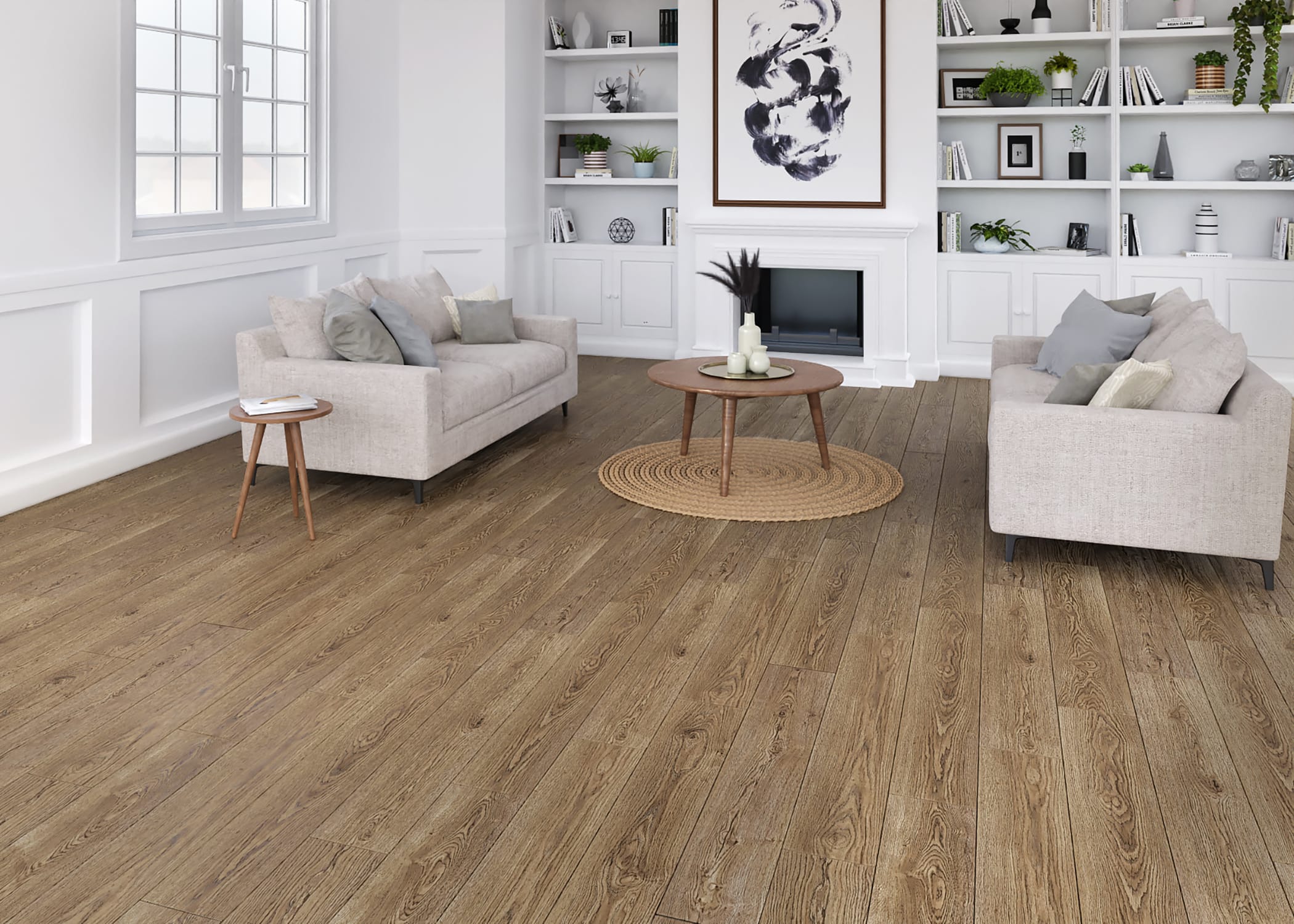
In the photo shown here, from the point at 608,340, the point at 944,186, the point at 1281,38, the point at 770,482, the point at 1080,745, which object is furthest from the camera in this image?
the point at 608,340

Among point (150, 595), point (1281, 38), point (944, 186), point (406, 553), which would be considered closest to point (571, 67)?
point (944, 186)

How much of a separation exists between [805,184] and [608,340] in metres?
1.88

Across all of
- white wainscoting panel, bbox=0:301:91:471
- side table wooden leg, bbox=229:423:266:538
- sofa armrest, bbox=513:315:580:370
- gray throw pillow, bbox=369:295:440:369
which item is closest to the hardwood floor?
side table wooden leg, bbox=229:423:266:538

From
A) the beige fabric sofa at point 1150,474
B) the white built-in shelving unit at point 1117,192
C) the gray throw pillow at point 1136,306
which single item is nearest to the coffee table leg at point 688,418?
the beige fabric sofa at point 1150,474

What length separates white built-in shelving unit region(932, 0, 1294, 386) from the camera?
22.1ft

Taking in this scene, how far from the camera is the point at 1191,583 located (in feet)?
12.2

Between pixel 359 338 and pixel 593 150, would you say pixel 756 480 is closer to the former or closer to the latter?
pixel 359 338

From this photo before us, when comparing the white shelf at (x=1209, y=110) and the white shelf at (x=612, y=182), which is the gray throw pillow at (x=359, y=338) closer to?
the white shelf at (x=612, y=182)

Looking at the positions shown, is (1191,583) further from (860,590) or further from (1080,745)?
(1080,745)

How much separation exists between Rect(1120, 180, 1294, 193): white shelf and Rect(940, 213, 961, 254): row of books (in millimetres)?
993

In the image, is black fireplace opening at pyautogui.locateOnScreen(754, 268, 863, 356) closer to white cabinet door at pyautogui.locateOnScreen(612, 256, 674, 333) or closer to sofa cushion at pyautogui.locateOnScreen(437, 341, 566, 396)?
white cabinet door at pyautogui.locateOnScreen(612, 256, 674, 333)

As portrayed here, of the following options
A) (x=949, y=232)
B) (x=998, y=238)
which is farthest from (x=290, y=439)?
(x=998, y=238)

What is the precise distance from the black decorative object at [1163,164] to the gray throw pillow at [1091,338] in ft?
7.46

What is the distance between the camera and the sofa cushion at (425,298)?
18.1 feet
